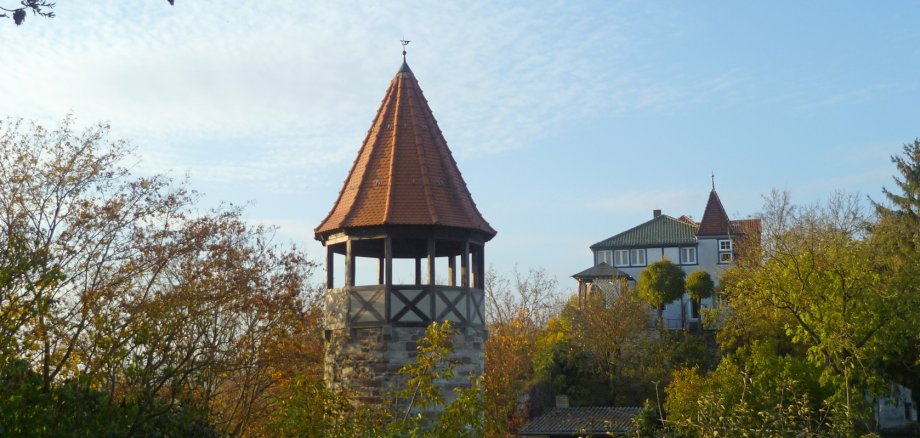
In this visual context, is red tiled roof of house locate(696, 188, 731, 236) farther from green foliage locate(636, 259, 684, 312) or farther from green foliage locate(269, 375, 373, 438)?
green foliage locate(269, 375, 373, 438)

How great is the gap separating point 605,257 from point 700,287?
12534 millimetres

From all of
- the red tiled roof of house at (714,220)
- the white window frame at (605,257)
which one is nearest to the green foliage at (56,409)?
the red tiled roof of house at (714,220)

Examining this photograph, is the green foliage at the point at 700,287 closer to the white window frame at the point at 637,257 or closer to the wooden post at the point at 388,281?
the white window frame at the point at 637,257

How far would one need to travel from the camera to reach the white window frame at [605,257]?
62.1 m

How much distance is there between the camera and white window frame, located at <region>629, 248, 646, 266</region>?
61594 mm

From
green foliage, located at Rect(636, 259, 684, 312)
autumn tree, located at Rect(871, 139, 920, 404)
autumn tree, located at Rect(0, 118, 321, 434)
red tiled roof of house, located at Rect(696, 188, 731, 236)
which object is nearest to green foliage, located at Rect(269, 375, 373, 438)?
autumn tree, located at Rect(0, 118, 321, 434)

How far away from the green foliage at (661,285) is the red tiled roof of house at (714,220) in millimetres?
8539

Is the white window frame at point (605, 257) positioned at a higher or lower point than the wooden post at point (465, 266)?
higher

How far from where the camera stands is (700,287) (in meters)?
50.1

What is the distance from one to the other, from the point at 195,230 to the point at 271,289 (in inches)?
103

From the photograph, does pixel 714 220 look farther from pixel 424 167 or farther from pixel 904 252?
pixel 424 167

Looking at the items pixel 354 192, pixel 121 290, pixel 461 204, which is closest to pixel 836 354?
pixel 461 204

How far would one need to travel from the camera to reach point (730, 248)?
58.6m

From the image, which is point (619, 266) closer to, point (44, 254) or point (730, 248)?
→ point (730, 248)
